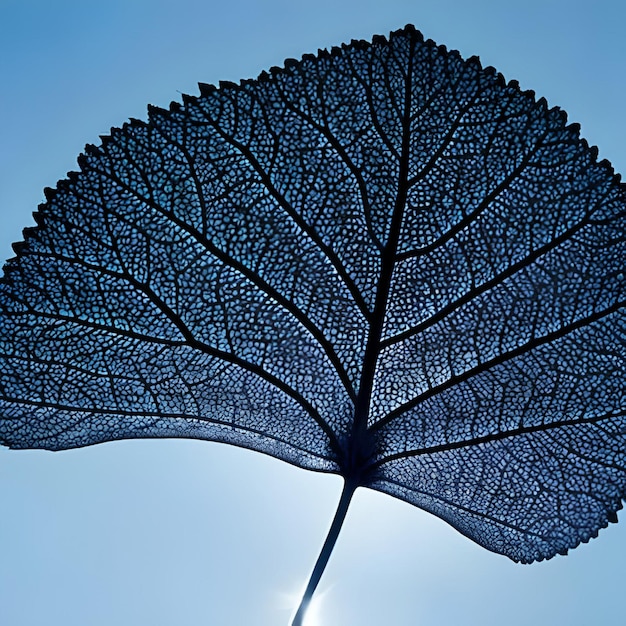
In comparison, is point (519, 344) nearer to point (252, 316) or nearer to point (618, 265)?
point (618, 265)

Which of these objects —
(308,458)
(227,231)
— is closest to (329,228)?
(227,231)

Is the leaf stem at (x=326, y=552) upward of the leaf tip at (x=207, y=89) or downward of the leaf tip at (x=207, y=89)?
downward

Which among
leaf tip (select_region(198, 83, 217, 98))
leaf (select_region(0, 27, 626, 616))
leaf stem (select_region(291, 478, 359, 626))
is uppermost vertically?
leaf tip (select_region(198, 83, 217, 98))

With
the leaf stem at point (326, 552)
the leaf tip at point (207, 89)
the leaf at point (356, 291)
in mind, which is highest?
the leaf tip at point (207, 89)

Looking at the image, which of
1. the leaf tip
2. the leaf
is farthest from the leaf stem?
the leaf tip

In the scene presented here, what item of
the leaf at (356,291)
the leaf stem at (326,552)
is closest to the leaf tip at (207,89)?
the leaf at (356,291)

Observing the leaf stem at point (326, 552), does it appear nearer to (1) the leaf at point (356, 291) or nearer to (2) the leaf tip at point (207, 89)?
(1) the leaf at point (356, 291)

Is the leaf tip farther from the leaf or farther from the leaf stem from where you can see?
the leaf stem

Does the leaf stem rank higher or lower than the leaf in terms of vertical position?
lower
